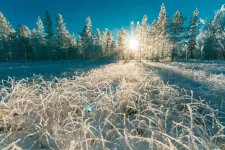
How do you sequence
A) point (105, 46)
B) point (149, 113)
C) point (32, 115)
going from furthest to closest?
point (105, 46)
point (149, 113)
point (32, 115)

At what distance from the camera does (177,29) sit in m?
26.6

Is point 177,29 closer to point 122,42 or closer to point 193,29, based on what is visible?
point 193,29

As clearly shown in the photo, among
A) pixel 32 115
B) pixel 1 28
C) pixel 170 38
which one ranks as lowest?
pixel 32 115

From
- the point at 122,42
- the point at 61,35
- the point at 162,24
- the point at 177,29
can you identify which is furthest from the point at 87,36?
the point at 177,29

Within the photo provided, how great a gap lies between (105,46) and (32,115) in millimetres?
47874

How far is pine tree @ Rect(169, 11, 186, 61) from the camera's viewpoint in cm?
2616

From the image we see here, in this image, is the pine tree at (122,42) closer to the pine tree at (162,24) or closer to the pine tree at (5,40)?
the pine tree at (162,24)

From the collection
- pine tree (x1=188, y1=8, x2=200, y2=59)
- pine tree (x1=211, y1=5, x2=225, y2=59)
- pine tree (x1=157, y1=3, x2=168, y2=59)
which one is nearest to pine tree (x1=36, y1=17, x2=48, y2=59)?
pine tree (x1=157, y1=3, x2=168, y2=59)

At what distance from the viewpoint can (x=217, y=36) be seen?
27719mm

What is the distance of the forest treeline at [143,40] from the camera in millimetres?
27172

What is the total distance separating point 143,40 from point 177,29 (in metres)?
8.54

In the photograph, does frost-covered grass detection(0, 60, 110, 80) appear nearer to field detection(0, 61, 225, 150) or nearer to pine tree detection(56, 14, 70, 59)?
field detection(0, 61, 225, 150)

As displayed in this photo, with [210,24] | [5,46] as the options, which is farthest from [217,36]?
[5,46]

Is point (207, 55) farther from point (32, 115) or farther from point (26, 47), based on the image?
point (26, 47)
